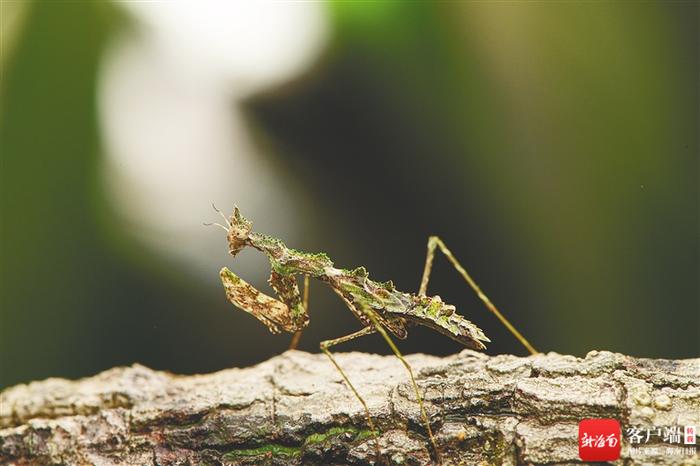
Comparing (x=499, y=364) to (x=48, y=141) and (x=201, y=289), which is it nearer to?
(x=201, y=289)

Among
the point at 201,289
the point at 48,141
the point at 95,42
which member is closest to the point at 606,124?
the point at 201,289

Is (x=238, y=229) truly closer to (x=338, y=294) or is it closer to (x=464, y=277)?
(x=338, y=294)

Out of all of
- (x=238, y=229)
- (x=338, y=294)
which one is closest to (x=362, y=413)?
(x=338, y=294)

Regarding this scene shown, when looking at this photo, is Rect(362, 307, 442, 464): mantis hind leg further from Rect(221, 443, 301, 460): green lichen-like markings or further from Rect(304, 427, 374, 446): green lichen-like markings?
Rect(221, 443, 301, 460): green lichen-like markings

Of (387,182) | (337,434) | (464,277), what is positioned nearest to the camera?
(337,434)

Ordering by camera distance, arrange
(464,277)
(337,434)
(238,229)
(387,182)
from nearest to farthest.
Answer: (337,434)
(238,229)
(464,277)
(387,182)

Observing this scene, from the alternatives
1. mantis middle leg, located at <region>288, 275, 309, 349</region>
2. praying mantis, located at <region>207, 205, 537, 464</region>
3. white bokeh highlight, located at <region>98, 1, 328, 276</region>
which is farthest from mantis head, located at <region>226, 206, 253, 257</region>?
mantis middle leg, located at <region>288, 275, 309, 349</region>
